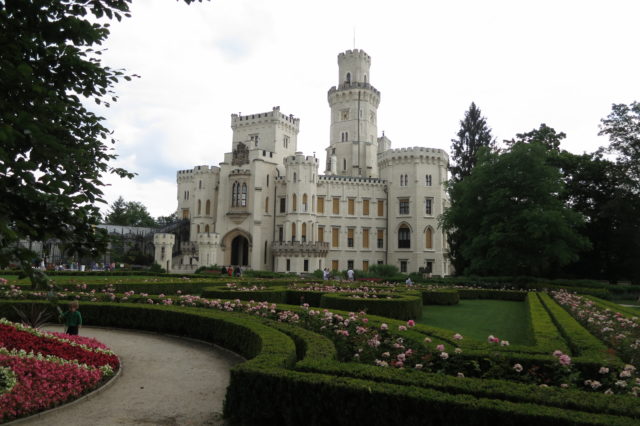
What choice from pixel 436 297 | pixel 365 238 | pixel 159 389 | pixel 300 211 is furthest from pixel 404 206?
pixel 159 389

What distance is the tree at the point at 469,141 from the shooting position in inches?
1769

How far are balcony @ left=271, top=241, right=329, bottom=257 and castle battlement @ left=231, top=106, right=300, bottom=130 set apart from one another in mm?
14750

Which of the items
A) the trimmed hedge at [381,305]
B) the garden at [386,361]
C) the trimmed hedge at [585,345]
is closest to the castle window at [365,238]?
the trimmed hedge at [381,305]

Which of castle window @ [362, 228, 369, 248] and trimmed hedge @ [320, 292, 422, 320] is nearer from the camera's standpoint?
trimmed hedge @ [320, 292, 422, 320]

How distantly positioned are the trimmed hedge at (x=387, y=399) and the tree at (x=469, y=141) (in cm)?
4059

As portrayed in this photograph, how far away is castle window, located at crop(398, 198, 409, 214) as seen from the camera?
51184 millimetres

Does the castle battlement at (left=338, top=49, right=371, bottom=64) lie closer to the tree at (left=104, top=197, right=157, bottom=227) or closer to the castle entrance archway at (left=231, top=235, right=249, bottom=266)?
the castle entrance archway at (left=231, top=235, right=249, bottom=266)

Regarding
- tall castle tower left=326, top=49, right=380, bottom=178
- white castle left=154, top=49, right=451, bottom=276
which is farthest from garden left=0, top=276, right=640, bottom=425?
tall castle tower left=326, top=49, right=380, bottom=178

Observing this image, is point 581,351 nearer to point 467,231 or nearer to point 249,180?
point 467,231

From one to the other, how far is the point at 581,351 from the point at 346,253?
42920 millimetres

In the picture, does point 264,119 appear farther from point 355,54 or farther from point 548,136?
point 548,136

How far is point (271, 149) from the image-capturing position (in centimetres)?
5256

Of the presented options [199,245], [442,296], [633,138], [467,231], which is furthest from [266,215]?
[633,138]

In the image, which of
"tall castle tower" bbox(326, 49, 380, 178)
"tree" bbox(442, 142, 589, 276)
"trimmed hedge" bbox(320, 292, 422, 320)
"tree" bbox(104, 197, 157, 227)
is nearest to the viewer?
"trimmed hedge" bbox(320, 292, 422, 320)
